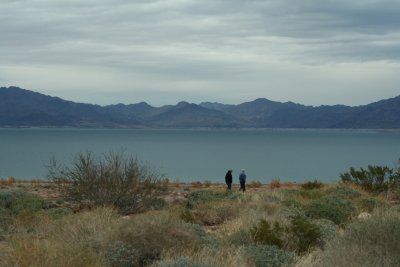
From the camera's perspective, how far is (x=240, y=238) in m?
11.5

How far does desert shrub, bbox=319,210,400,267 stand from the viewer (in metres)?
8.15

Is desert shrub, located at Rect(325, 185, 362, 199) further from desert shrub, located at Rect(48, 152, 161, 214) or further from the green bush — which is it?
the green bush

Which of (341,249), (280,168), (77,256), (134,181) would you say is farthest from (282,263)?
(280,168)

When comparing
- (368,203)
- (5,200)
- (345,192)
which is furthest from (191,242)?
(345,192)

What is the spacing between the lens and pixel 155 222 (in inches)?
409

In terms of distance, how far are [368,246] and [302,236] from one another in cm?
265

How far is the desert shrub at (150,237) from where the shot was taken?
989 cm

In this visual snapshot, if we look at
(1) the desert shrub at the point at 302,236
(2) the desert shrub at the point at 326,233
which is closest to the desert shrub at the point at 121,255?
(1) the desert shrub at the point at 302,236

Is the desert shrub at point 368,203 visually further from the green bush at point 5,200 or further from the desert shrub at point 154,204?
the green bush at point 5,200

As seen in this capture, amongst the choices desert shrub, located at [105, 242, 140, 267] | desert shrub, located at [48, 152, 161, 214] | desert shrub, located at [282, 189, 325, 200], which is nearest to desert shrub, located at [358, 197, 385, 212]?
desert shrub, located at [282, 189, 325, 200]

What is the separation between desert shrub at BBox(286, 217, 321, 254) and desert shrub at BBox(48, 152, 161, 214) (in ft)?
25.9

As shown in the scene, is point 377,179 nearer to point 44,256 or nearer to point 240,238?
point 240,238

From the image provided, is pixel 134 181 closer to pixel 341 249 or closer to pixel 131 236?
pixel 131 236

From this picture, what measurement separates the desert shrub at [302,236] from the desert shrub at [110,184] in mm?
7894
